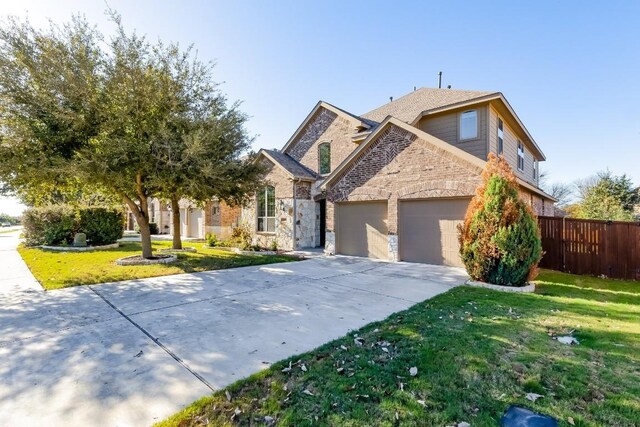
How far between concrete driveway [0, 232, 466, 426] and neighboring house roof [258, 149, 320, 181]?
8.22 metres

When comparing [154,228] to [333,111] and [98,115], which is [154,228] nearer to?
[333,111]

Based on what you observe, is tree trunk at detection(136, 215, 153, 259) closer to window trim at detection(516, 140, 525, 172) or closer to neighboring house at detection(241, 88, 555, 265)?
neighboring house at detection(241, 88, 555, 265)

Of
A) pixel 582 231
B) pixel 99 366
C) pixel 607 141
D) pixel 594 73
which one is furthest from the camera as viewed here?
pixel 607 141

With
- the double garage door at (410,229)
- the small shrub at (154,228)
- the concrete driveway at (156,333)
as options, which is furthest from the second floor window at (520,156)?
the small shrub at (154,228)

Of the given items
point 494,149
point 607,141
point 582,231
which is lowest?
point 582,231

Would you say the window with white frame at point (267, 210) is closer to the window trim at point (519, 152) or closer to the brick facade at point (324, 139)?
the brick facade at point (324, 139)

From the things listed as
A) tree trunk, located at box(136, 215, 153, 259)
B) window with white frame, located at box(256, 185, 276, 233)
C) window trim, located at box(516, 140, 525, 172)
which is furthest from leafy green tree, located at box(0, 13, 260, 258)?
window trim, located at box(516, 140, 525, 172)

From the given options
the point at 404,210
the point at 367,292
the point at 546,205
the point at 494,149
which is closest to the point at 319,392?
the point at 367,292

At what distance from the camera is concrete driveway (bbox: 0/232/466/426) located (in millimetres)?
2980

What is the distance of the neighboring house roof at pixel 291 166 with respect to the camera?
52.7ft

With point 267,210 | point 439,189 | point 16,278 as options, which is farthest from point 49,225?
point 439,189

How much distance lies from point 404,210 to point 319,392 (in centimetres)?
959

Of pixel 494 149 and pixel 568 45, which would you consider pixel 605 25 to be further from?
pixel 494 149

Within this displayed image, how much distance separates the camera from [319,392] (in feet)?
10.1
